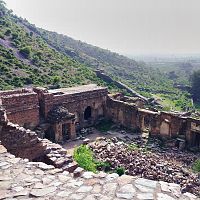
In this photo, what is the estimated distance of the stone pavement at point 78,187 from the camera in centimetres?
595

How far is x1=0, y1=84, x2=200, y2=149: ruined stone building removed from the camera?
21.5 m

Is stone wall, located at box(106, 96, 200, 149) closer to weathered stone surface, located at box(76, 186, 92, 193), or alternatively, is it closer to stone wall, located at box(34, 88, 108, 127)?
stone wall, located at box(34, 88, 108, 127)

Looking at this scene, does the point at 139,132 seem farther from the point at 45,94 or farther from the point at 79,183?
the point at 79,183

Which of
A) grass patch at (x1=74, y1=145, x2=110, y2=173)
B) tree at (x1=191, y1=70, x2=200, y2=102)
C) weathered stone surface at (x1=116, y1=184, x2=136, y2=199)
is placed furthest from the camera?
tree at (x1=191, y1=70, x2=200, y2=102)

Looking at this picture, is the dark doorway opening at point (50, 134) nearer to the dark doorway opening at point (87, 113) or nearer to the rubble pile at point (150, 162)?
the rubble pile at point (150, 162)

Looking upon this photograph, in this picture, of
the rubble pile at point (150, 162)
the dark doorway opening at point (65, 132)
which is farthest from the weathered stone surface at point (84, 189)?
the dark doorway opening at point (65, 132)

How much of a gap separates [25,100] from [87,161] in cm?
777

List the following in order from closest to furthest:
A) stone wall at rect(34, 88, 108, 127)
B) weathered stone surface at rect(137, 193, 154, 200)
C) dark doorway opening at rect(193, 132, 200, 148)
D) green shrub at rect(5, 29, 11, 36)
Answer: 1. weathered stone surface at rect(137, 193, 154, 200)
2. dark doorway opening at rect(193, 132, 200, 148)
3. stone wall at rect(34, 88, 108, 127)
4. green shrub at rect(5, 29, 11, 36)

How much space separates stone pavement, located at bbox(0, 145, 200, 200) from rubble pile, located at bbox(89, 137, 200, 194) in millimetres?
10085

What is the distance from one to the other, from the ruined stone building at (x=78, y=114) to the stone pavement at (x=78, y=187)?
13839 millimetres

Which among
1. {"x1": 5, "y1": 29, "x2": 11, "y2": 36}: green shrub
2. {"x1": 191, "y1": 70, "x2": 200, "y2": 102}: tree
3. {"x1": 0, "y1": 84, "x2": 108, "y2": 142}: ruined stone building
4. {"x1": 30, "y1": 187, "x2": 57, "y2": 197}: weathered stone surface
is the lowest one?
{"x1": 191, "y1": 70, "x2": 200, "y2": 102}: tree

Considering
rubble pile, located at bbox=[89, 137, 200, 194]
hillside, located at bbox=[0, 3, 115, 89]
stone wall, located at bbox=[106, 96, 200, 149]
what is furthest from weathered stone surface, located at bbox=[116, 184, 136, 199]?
hillside, located at bbox=[0, 3, 115, 89]

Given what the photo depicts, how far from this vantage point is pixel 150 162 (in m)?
18.5

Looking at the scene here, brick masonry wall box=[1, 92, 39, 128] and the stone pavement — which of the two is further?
brick masonry wall box=[1, 92, 39, 128]
